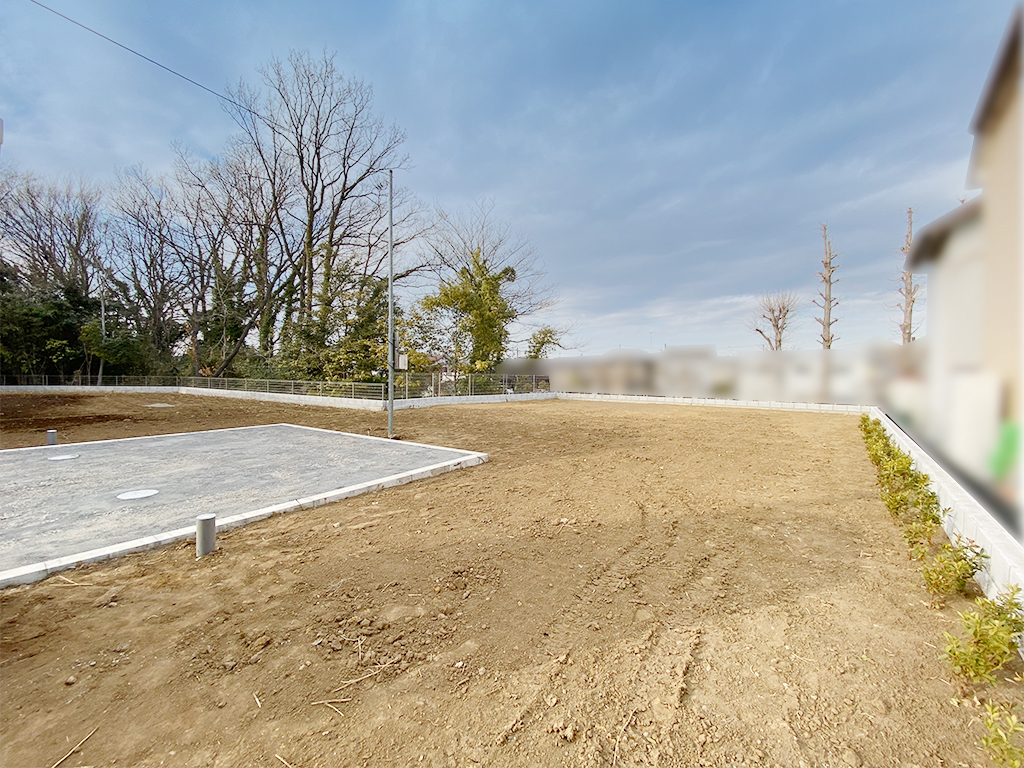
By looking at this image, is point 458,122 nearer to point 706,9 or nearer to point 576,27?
point 576,27

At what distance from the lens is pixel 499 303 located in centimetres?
1884

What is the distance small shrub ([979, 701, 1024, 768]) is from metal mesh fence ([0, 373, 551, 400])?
14113mm

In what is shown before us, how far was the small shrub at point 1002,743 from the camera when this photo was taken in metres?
1.29

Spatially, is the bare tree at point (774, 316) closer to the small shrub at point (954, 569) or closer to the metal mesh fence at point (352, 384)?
the metal mesh fence at point (352, 384)

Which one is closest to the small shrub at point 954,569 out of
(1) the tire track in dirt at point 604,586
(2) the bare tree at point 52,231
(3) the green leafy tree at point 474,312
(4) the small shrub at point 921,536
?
(4) the small shrub at point 921,536

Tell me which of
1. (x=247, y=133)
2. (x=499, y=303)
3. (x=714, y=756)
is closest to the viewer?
(x=714, y=756)

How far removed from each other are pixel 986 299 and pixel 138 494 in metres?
Result: 5.98

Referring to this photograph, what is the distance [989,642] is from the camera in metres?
1.67

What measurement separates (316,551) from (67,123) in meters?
8.86

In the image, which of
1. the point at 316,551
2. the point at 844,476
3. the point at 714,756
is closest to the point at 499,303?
the point at 844,476

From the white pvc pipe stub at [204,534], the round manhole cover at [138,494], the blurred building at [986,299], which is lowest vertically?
the round manhole cover at [138,494]

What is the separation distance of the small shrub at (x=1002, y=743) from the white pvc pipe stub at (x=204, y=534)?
4.05 meters

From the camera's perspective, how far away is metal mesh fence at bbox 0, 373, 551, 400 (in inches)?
587

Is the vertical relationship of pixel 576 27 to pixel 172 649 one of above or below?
above
